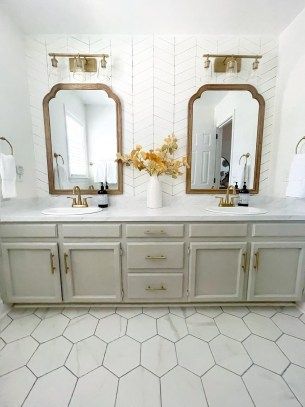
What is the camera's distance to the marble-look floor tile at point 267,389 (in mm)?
1015

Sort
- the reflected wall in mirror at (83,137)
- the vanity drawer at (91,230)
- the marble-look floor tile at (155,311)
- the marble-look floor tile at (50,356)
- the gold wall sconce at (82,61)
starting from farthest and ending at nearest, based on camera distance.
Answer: the reflected wall in mirror at (83,137) → the gold wall sconce at (82,61) → the marble-look floor tile at (155,311) → the vanity drawer at (91,230) → the marble-look floor tile at (50,356)

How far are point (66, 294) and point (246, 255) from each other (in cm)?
148

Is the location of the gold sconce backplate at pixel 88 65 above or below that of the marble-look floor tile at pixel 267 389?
above

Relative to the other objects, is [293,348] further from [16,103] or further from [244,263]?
[16,103]

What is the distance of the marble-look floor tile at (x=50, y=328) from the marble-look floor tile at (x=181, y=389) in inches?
32.7

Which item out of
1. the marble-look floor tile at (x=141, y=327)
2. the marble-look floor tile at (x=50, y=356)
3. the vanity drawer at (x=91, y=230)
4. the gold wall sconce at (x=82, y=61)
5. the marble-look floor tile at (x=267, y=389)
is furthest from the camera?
the gold wall sconce at (x=82, y=61)

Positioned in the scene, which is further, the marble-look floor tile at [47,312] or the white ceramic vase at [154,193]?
the white ceramic vase at [154,193]

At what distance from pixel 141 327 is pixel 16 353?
0.83 metres

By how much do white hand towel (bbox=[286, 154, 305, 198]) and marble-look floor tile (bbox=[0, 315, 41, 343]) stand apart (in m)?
2.25

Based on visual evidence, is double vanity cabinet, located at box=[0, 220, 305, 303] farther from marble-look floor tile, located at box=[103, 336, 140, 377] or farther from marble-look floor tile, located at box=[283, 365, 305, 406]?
marble-look floor tile, located at box=[283, 365, 305, 406]

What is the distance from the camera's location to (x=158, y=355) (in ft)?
4.18

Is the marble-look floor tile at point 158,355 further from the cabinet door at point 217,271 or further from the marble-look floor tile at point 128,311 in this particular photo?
the cabinet door at point 217,271

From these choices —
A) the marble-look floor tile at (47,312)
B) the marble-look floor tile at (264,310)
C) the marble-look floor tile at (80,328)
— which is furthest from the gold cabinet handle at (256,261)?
the marble-look floor tile at (47,312)

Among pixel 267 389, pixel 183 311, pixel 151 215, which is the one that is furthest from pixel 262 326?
pixel 151 215
